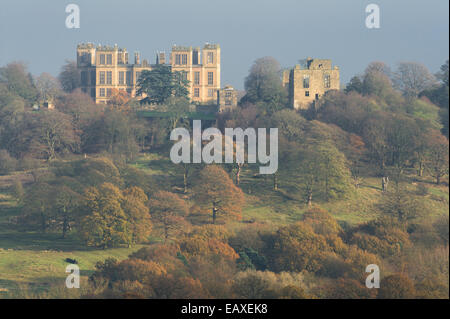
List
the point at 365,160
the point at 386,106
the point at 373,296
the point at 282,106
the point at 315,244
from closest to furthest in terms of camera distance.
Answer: the point at 373,296, the point at 315,244, the point at 365,160, the point at 386,106, the point at 282,106

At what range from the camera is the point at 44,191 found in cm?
6025

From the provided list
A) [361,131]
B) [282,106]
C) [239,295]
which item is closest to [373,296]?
[239,295]

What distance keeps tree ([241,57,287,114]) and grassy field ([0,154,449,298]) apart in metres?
13.3

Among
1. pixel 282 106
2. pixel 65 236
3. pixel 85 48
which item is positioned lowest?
pixel 65 236

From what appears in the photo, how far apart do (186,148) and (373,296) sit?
34.1 meters

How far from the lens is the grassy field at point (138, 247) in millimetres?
47750

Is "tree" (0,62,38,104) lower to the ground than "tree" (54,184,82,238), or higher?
higher

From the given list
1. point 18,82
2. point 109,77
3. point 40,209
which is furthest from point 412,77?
point 40,209

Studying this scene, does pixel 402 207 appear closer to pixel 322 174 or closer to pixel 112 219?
pixel 322 174

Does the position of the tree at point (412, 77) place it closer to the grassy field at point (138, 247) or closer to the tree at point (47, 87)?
the grassy field at point (138, 247)

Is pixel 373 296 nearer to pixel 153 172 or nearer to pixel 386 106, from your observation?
pixel 153 172

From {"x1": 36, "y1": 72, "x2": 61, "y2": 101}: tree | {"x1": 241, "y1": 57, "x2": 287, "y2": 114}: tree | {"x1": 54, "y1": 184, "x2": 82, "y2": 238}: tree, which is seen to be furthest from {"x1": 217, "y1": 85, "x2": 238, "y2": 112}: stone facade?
{"x1": 54, "y1": 184, "x2": 82, "y2": 238}: tree

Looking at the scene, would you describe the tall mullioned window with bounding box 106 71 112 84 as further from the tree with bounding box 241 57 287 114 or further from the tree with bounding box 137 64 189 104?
the tree with bounding box 241 57 287 114

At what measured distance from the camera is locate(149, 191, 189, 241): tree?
57853 mm
